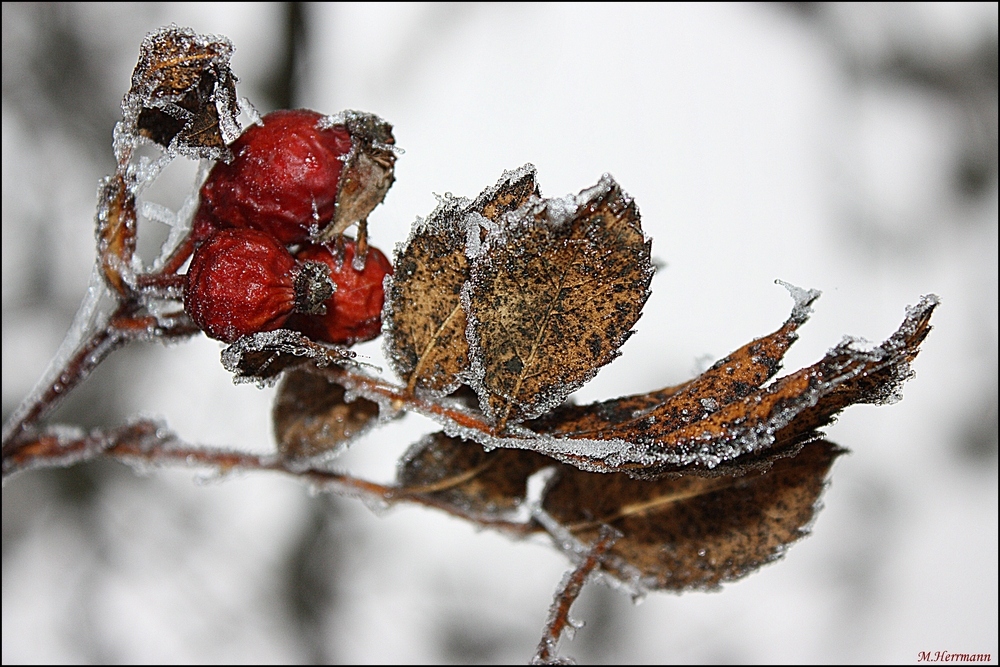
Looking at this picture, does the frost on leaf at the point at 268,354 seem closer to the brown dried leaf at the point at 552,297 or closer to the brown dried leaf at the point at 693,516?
the brown dried leaf at the point at 552,297

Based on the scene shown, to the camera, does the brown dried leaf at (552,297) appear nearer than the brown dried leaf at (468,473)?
Yes

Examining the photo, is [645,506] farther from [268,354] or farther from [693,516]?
[268,354]

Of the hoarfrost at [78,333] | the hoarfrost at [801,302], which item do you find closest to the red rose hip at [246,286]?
the hoarfrost at [78,333]

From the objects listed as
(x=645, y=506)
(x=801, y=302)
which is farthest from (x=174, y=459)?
(x=801, y=302)

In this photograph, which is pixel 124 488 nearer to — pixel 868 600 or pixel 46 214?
pixel 46 214

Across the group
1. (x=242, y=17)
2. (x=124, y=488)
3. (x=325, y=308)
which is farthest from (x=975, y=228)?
(x=124, y=488)

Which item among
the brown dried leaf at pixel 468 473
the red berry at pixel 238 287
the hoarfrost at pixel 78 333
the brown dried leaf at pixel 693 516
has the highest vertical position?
the hoarfrost at pixel 78 333

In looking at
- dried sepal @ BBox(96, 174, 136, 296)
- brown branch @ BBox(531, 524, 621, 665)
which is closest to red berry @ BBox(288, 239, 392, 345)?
dried sepal @ BBox(96, 174, 136, 296)

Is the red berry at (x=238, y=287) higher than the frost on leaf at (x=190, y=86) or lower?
lower

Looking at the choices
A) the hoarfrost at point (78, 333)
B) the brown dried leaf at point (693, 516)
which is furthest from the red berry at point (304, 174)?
the brown dried leaf at point (693, 516)
